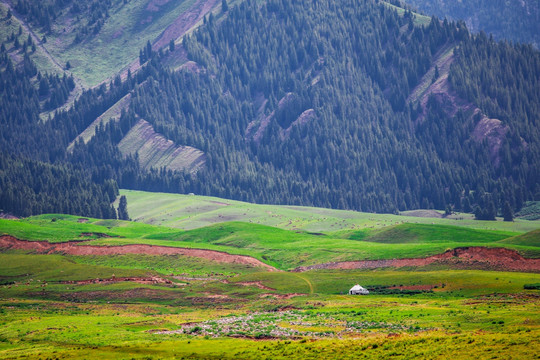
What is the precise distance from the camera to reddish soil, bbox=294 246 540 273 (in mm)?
160125

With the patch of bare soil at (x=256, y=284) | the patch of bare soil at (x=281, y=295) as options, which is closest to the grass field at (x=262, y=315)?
the patch of bare soil at (x=281, y=295)

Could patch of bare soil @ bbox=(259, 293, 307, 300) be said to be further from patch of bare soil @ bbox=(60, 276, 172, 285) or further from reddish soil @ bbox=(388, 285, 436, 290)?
patch of bare soil @ bbox=(60, 276, 172, 285)

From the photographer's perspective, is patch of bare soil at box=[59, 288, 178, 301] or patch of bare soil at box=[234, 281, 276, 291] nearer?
patch of bare soil at box=[59, 288, 178, 301]

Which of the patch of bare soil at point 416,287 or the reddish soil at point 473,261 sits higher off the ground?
the reddish soil at point 473,261

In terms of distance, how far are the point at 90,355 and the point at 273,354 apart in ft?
67.2

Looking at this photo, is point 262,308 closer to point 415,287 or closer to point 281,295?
point 281,295

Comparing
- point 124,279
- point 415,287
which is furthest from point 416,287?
point 124,279

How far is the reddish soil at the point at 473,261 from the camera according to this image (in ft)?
525

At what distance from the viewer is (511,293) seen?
128125 millimetres

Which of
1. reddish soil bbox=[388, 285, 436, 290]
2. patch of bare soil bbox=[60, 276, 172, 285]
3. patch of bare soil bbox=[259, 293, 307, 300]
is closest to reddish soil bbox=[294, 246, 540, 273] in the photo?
reddish soil bbox=[388, 285, 436, 290]

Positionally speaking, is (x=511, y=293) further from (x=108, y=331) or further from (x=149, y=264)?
(x=149, y=264)

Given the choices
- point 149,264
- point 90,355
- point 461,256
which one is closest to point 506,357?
point 90,355

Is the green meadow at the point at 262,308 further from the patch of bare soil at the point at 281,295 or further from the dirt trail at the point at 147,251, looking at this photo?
the dirt trail at the point at 147,251

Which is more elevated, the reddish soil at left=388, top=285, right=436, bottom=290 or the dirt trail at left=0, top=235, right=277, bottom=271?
the dirt trail at left=0, top=235, right=277, bottom=271
